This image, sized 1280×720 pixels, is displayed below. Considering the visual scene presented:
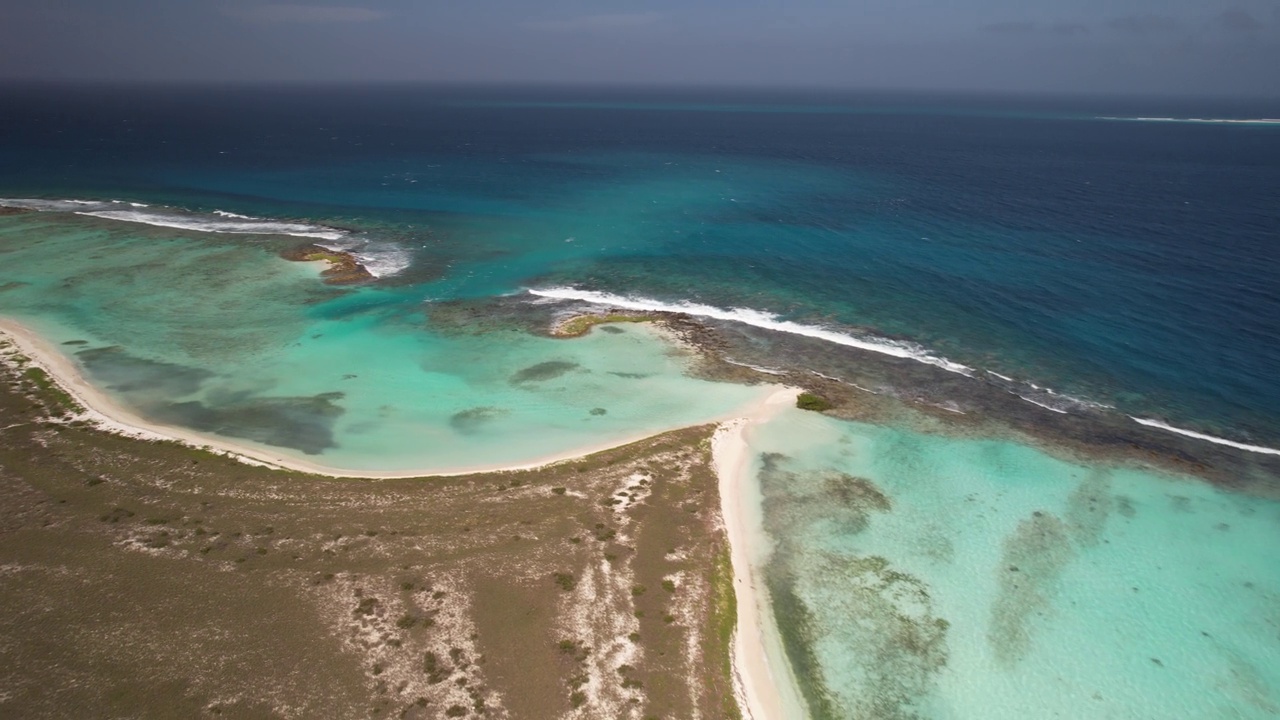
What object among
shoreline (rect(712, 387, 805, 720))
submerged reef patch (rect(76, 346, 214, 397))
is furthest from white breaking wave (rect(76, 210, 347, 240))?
shoreline (rect(712, 387, 805, 720))

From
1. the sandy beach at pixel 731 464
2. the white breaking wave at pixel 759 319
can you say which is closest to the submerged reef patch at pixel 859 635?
the sandy beach at pixel 731 464

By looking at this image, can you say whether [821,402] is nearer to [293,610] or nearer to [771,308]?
[771,308]

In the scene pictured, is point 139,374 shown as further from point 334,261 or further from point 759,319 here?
point 759,319

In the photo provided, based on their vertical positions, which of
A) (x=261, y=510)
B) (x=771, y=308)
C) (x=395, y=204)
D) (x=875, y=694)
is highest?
(x=395, y=204)

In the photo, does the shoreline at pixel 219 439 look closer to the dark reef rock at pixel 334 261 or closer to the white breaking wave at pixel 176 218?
the dark reef rock at pixel 334 261

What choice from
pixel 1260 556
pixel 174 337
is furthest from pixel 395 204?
pixel 1260 556

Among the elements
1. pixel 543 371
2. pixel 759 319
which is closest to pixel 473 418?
pixel 543 371
